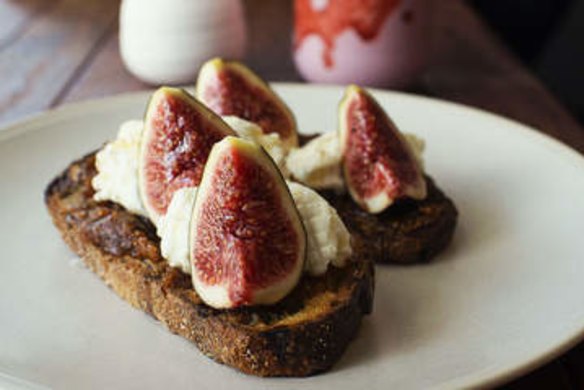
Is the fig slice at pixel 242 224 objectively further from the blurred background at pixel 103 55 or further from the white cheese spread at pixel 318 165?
the blurred background at pixel 103 55

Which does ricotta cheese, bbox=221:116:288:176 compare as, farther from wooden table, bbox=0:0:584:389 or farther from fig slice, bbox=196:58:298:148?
wooden table, bbox=0:0:584:389

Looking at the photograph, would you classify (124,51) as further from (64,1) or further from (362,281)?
(362,281)

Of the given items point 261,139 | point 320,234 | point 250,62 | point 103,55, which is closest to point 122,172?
point 261,139

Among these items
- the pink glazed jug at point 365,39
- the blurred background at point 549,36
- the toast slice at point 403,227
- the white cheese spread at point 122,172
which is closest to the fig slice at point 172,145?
the white cheese spread at point 122,172

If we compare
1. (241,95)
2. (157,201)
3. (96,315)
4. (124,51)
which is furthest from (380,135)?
(124,51)

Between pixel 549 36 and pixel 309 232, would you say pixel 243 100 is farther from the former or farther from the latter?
pixel 549 36

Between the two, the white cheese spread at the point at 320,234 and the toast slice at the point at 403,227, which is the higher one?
the white cheese spread at the point at 320,234

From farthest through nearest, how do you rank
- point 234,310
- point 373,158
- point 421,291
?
point 373,158 < point 421,291 < point 234,310
